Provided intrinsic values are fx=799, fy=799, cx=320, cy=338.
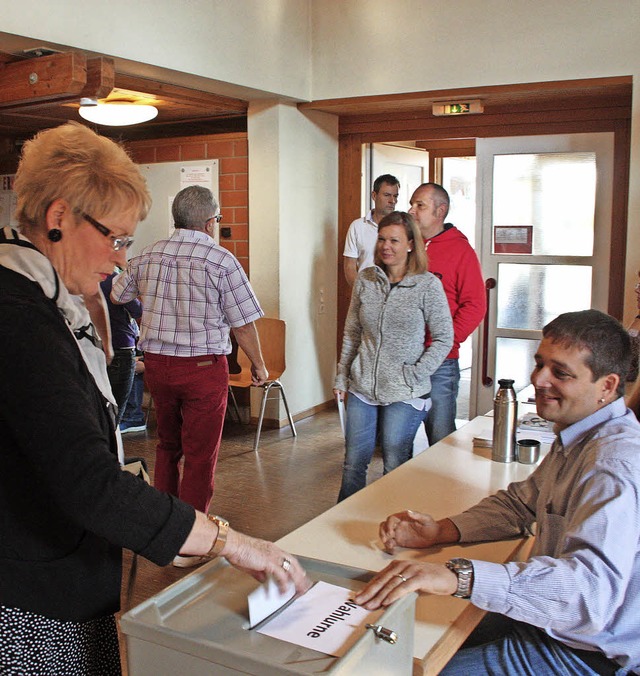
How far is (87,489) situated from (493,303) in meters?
5.04

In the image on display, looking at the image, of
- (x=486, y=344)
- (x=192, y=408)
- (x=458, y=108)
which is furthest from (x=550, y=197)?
(x=192, y=408)

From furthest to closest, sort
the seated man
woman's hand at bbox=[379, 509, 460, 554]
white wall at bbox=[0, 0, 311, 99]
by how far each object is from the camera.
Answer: white wall at bbox=[0, 0, 311, 99], woman's hand at bbox=[379, 509, 460, 554], the seated man

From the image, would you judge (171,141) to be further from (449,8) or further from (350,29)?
(449,8)

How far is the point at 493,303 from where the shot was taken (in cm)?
592

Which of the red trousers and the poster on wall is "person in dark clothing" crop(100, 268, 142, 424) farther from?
the poster on wall

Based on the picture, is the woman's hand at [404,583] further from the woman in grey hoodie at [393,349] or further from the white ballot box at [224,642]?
the woman in grey hoodie at [393,349]

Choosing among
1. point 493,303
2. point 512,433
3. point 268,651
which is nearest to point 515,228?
point 493,303

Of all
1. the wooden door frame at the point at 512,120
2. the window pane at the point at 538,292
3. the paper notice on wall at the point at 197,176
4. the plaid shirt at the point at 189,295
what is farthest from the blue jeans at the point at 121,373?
the window pane at the point at 538,292

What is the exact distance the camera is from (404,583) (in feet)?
4.76

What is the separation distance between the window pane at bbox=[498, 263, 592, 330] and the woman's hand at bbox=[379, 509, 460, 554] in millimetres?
4008

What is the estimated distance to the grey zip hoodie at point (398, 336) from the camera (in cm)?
338

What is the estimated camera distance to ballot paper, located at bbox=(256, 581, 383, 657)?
1174 mm

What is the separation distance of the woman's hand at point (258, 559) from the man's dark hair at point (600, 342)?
833mm

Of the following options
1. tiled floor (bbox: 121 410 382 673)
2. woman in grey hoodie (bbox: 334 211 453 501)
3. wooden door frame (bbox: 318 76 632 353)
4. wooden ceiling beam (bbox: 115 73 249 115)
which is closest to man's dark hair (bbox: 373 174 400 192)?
wooden door frame (bbox: 318 76 632 353)
